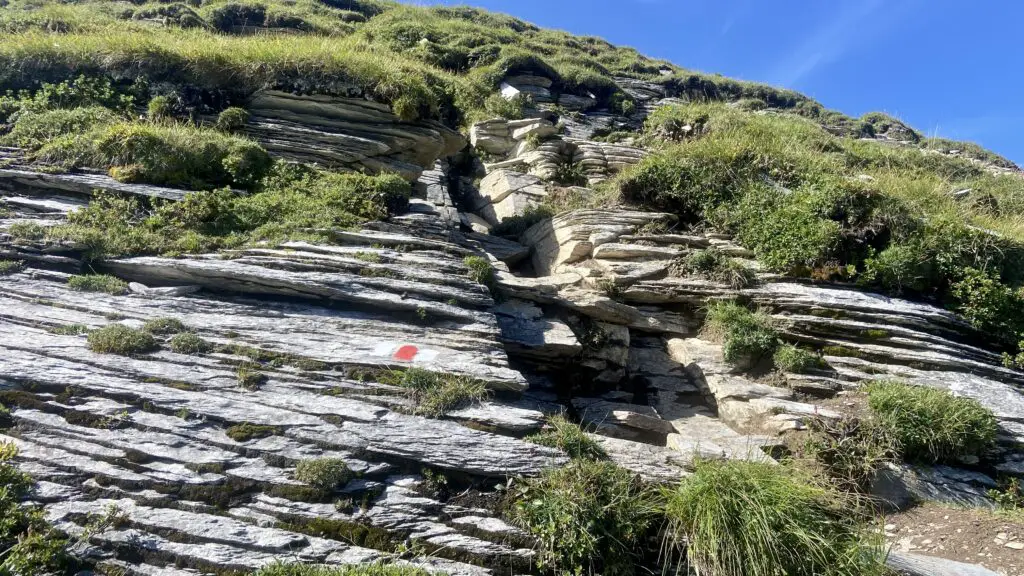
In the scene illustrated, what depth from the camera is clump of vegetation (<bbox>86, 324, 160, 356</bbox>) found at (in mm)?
7633

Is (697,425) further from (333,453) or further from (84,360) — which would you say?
(84,360)

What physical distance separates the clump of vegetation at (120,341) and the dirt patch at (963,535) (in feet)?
36.8

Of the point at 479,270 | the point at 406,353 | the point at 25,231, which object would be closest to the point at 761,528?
the point at 406,353

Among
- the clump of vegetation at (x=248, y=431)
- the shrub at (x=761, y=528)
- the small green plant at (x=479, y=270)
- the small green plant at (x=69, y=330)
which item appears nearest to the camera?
the shrub at (x=761, y=528)

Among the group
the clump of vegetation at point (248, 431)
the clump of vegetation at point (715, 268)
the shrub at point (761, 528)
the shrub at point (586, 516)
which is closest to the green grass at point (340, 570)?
the shrub at point (586, 516)

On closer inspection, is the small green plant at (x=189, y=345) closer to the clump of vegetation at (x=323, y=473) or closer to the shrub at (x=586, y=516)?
the clump of vegetation at (x=323, y=473)

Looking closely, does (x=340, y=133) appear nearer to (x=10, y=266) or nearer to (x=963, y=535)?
(x=10, y=266)

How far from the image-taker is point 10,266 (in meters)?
8.88

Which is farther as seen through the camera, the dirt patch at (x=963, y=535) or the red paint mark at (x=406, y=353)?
the red paint mark at (x=406, y=353)

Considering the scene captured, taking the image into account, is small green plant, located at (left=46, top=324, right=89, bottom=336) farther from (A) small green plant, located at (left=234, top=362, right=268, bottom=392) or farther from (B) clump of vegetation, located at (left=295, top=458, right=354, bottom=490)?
(B) clump of vegetation, located at (left=295, top=458, right=354, bottom=490)

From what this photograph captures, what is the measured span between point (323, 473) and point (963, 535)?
30.3 ft

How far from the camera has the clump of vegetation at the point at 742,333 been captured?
37.2 ft

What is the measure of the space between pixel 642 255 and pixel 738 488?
26.4ft

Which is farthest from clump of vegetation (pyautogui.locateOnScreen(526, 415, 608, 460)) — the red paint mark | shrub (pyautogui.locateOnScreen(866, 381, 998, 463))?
shrub (pyautogui.locateOnScreen(866, 381, 998, 463))
